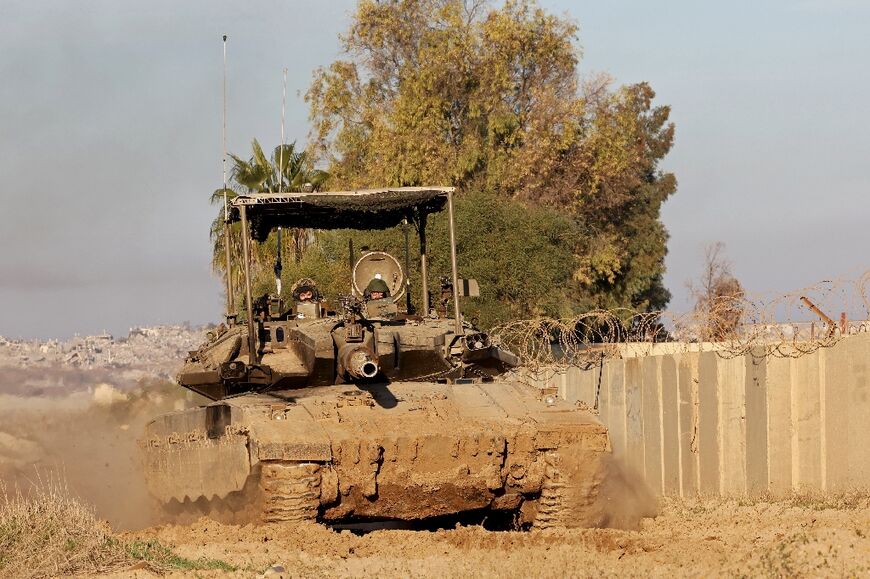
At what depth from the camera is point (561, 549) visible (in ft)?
36.3

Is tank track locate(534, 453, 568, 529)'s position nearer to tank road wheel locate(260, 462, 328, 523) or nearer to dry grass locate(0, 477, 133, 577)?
tank road wheel locate(260, 462, 328, 523)

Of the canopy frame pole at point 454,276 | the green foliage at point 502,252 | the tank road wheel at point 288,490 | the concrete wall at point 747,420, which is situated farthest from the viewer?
the green foliage at point 502,252

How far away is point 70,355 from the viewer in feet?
119

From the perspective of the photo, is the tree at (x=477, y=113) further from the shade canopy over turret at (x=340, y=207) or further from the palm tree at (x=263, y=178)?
the shade canopy over turret at (x=340, y=207)

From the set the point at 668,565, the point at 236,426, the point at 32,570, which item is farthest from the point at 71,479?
the point at 668,565

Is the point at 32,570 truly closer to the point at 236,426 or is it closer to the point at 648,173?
the point at 236,426

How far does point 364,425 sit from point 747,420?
634 centimetres

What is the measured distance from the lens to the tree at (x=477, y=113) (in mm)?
41562

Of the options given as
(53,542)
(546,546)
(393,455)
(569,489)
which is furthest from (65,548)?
(569,489)

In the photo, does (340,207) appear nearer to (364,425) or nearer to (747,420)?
(364,425)

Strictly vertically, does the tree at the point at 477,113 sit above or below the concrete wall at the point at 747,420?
above

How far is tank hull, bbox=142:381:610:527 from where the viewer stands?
11930 mm

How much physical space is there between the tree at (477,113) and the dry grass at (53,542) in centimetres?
2826

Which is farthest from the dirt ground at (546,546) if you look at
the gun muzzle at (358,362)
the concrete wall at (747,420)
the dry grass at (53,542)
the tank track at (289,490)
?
the gun muzzle at (358,362)
